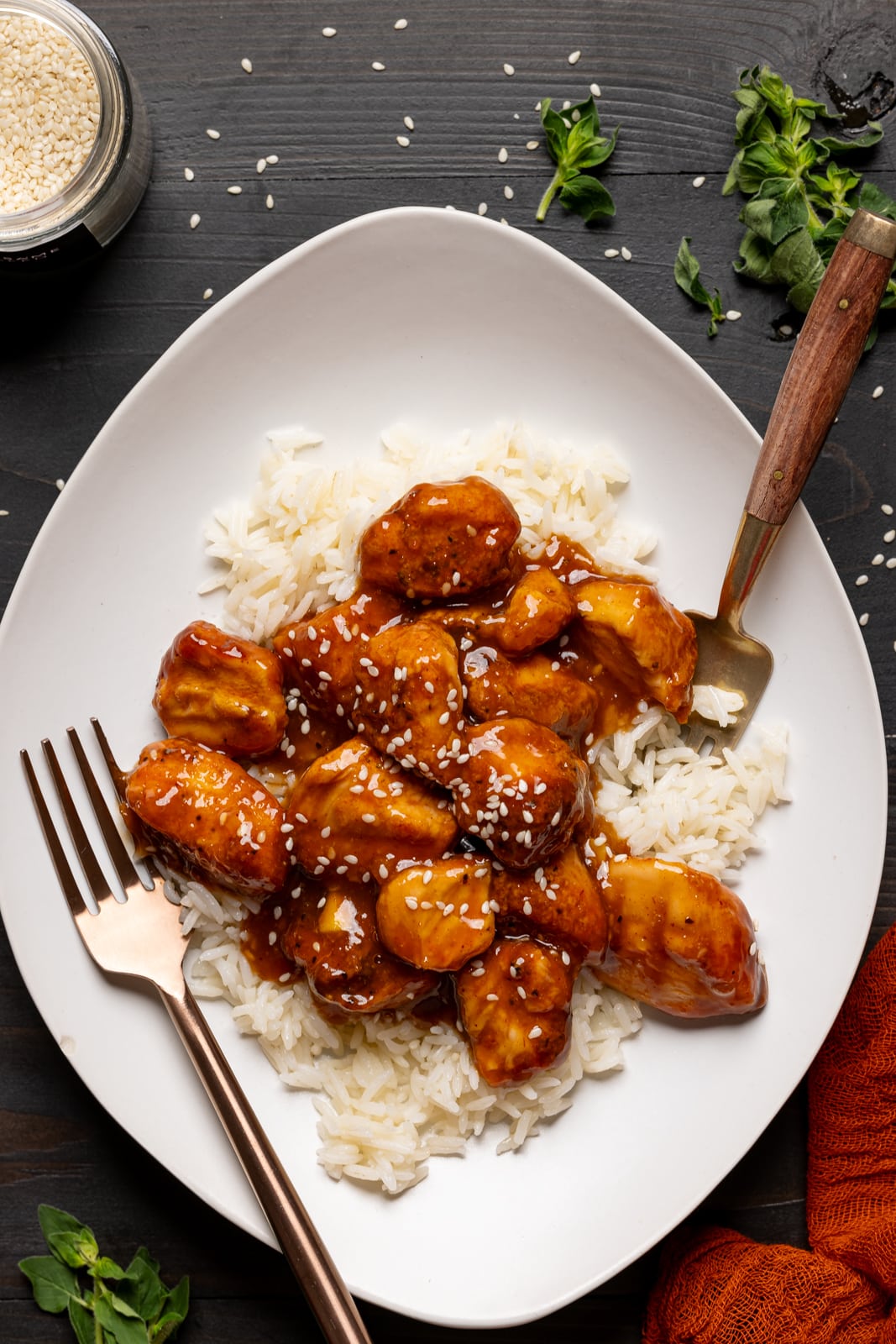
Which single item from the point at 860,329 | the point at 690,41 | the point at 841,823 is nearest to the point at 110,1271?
→ the point at 841,823

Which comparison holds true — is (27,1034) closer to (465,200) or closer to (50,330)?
(50,330)

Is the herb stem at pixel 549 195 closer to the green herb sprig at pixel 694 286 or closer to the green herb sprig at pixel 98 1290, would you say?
the green herb sprig at pixel 694 286

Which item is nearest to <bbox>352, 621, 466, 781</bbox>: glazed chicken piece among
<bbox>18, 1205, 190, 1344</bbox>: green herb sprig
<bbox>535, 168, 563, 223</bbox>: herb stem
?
<bbox>535, 168, 563, 223</bbox>: herb stem

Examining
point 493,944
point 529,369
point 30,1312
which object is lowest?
point 30,1312

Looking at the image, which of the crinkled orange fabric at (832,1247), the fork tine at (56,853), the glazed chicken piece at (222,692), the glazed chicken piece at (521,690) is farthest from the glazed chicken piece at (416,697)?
the crinkled orange fabric at (832,1247)

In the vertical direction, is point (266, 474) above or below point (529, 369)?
below

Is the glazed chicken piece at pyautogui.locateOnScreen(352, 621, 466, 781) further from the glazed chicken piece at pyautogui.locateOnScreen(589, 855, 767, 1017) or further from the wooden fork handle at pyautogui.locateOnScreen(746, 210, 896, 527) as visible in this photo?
the wooden fork handle at pyautogui.locateOnScreen(746, 210, 896, 527)

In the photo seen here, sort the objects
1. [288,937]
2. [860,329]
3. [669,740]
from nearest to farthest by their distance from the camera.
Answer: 1. [860,329]
2. [288,937]
3. [669,740]
